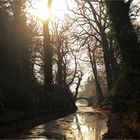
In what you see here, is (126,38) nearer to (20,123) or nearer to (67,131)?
(67,131)

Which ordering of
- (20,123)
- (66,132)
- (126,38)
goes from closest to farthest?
(126,38), (66,132), (20,123)

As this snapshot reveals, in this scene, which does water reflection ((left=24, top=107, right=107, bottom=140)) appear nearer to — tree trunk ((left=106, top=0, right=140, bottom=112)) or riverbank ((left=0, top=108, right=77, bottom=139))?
riverbank ((left=0, top=108, right=77, bottom=139))

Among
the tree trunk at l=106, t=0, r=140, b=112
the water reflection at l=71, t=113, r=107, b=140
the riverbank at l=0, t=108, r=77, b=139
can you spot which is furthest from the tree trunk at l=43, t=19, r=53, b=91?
the tree trunk at l=106, t=0, r=140, b=112

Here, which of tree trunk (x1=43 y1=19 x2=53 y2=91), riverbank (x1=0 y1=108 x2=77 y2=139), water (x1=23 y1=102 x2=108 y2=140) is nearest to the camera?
riverbank (x1=0 y1=108 x2=77 y2=139)

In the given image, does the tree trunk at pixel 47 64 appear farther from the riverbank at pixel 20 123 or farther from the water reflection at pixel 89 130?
the water reflection at pixel 89 130

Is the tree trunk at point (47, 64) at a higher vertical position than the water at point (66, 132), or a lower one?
higher

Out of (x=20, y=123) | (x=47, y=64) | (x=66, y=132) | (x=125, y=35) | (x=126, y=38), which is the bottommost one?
(x=66, y=132)

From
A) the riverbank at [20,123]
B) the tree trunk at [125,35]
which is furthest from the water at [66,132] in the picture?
the tree trunk at [125,35]

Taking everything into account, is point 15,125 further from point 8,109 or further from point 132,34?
point 132,34

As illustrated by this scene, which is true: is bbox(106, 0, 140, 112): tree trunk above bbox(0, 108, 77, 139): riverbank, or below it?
above

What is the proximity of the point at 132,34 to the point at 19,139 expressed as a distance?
6.30m

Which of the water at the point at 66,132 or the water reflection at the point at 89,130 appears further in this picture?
the water reflection at the point at 89,130

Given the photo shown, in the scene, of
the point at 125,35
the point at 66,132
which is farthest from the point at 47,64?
the point at 125,35

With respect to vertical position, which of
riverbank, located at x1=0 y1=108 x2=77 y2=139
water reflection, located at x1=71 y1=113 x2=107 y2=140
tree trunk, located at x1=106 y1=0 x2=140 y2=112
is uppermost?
tree trunk, located at x1=106 y1=0 x2=140 y2=112
